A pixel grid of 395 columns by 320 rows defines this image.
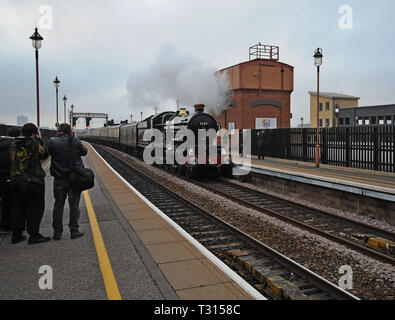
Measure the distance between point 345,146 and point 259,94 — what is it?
1660 centimetres

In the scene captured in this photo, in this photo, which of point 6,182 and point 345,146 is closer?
point 6,182

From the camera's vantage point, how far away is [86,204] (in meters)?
8.41

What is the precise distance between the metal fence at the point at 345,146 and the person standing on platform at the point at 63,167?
1132 centimetres

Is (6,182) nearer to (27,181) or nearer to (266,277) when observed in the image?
(27,181)

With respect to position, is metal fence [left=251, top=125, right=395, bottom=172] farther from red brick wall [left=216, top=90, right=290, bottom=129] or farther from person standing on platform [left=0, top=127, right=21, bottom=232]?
person standing on platform [left=0, top=127, right=21, bottom=232]

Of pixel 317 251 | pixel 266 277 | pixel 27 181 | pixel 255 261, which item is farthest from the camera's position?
pixel 317 251

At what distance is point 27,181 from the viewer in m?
5.02

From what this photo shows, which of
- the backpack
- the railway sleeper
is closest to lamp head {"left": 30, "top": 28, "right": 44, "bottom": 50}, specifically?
the backpack

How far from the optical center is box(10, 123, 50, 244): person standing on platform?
505cm

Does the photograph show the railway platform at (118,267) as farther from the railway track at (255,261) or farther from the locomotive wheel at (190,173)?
the locomotive wheel at (190,173)

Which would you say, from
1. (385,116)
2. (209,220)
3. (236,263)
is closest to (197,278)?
(236,263)

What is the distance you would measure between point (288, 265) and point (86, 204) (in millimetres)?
5366

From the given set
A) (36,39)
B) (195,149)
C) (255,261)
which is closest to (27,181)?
(255,261)
